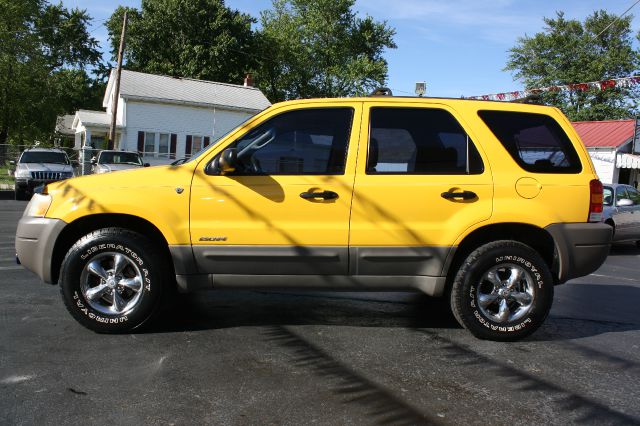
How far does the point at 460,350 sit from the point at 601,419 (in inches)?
50.1

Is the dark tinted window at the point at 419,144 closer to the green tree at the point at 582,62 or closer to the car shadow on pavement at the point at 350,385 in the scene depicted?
the car shadow on pavement at the point at 350,385

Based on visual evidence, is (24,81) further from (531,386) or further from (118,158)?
(531,386)

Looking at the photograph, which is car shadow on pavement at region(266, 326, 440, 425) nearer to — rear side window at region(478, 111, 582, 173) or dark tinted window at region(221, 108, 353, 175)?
dark tinted window at region(221, 108, 353, 175)

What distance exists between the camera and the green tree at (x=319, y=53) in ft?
168

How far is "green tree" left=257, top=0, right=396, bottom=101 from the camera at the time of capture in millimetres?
51156

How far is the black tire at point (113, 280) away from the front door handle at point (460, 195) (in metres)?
2.32

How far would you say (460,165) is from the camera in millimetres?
4566

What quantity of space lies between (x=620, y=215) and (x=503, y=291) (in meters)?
8.72

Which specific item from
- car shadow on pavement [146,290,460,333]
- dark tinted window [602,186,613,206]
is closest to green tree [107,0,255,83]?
dark tinted window [602,186,613,206]

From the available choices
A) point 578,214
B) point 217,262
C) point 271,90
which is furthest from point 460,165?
point 271,90

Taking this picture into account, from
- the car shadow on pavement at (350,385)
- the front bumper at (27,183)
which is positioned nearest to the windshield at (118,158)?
the front bumper at (27,183)

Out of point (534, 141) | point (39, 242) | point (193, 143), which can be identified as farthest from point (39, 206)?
point (193, 143)

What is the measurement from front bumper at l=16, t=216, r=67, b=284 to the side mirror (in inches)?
Answer: 51.7

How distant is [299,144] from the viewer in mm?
4543
